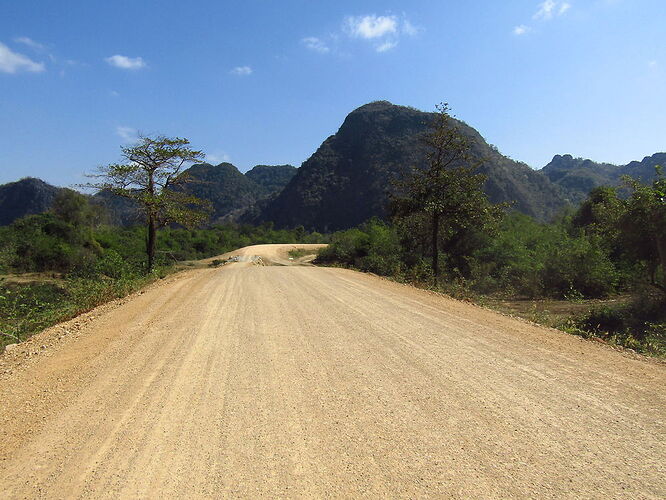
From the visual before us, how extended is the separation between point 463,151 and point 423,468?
53.1 feet

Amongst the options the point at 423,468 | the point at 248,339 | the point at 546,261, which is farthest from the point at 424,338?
the point at 546,261

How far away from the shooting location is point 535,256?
20266 millimetres

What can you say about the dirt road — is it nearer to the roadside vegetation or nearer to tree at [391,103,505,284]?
the roadside vegetation

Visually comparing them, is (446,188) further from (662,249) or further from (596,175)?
(596,175)

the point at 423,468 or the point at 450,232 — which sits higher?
the point at 450,232

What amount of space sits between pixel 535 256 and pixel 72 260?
30236 mm

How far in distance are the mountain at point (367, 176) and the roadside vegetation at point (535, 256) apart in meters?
60.6

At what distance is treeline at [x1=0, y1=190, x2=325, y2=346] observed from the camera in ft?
35.8

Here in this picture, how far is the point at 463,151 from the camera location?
57.6ft

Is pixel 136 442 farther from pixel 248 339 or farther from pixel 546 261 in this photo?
pixel 546 261

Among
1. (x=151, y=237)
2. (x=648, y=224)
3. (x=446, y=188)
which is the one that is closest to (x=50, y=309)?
(x=151, y=237)

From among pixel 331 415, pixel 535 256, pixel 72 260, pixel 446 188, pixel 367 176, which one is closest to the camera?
pixel 331 415

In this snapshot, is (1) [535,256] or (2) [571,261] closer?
(2) [571,261]

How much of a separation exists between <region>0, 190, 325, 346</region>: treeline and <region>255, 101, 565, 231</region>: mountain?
2670 cm
